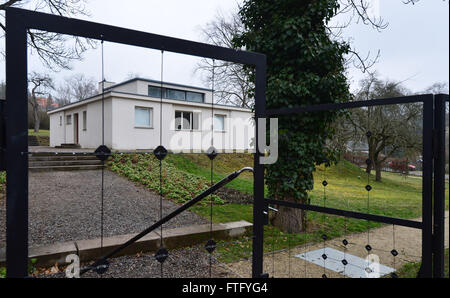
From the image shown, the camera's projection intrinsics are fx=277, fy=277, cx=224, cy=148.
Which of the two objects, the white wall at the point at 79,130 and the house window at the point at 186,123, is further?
the house window at the point at 186,123

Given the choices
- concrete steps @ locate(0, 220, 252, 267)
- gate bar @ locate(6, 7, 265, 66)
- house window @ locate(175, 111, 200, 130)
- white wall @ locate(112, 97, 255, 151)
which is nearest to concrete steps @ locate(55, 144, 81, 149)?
white wall @ locate(112, 97, 255, 151)

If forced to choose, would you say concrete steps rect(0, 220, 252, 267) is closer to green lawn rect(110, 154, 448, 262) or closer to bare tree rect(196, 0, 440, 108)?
green lawn rect(110, 154, 448, 262)

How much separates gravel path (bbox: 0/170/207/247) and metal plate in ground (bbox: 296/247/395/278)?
1910 mm

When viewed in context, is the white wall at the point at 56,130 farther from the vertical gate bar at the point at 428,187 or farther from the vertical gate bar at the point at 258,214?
Result: the vertical gate bar at the point at 428,187

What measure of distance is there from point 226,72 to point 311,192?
9.74 feet

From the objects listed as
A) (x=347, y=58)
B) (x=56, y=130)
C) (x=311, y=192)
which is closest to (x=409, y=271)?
(x=311, y=192)

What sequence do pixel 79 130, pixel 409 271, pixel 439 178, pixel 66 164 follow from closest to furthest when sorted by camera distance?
pixel 439 178, pixel 79 130, pixel 409 271, pixel 66 164

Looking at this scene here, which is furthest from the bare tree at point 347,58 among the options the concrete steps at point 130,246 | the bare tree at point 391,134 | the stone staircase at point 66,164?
the stone staircase at point 66,164

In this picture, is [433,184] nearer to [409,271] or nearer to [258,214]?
[258,214]

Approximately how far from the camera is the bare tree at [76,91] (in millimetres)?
2898

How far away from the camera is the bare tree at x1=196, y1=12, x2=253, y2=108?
3698 mm

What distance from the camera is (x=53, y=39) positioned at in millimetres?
4836
